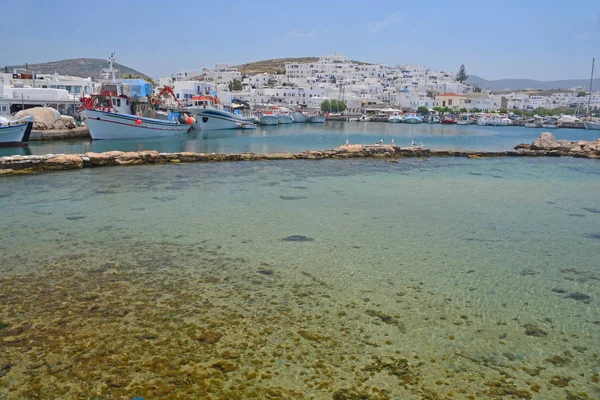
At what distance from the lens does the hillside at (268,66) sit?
472 ft

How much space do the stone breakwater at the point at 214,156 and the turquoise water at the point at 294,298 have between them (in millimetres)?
4220

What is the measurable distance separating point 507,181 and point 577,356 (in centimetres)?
1219

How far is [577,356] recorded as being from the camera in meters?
4.01

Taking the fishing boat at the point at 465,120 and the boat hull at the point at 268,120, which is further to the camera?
the fishing boat at the point at 465,120

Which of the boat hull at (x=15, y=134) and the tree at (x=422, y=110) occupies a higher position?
the tree at (x=422, y=110)

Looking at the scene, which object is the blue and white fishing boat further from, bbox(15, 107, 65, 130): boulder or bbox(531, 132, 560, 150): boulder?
bbox(531, 132, 560, 150): boulder

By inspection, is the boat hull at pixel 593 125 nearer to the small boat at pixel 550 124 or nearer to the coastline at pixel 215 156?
the small boat at pixel 550 124

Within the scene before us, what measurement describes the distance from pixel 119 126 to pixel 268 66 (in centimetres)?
13116

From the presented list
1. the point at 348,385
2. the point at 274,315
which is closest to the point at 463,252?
the point at 274,315

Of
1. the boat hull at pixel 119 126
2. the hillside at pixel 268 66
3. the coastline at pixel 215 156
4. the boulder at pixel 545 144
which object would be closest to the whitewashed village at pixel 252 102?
the boat hull at pixel 119 126

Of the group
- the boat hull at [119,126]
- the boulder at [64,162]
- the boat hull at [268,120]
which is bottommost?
the boulder at [64,162]

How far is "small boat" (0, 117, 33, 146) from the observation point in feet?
81.5

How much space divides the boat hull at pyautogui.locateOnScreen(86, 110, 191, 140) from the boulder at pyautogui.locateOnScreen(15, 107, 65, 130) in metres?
4.94

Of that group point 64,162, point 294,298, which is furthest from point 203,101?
point 294,298
